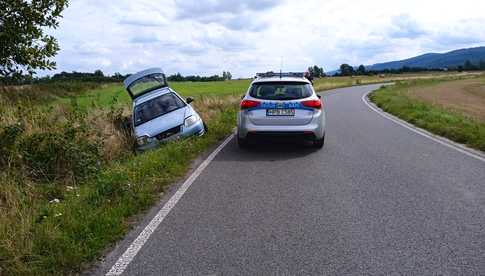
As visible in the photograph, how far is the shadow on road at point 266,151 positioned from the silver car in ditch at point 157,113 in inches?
49.2

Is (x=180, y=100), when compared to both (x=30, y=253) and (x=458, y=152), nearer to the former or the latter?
(x=458, y=152)

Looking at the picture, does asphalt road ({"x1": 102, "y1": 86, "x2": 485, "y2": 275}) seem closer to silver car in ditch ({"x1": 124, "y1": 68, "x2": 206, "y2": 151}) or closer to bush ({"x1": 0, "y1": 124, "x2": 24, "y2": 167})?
silver car in ditch ({"x1": 124, "y1": 68, "x2": 206, "y2": 151})

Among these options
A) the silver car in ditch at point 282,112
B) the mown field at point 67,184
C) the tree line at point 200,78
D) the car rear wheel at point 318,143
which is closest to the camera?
the mown field at point 67,184

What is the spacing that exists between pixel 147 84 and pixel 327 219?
10049mm

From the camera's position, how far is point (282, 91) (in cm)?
1076

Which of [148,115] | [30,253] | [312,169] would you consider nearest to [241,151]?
[312,169]

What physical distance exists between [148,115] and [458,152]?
7363 mm

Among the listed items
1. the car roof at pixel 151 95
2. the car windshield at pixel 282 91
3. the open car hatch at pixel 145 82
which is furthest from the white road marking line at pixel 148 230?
the open car hatch at pixel 145 82

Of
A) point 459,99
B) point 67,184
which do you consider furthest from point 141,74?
point 459,99

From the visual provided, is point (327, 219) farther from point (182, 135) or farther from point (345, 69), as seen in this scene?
point (345, 69)

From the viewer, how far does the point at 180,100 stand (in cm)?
1360

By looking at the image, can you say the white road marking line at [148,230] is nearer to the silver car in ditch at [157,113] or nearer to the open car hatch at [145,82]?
the silver car in ditch at [157,113]

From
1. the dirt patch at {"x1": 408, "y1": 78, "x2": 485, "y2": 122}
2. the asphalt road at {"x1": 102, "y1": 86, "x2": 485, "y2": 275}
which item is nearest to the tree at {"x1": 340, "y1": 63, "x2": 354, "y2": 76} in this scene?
the dirt patch at {"x1": 408, "y1": 78, "x2": 485, "y2": 122}

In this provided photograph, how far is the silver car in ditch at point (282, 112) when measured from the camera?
1057 cm
